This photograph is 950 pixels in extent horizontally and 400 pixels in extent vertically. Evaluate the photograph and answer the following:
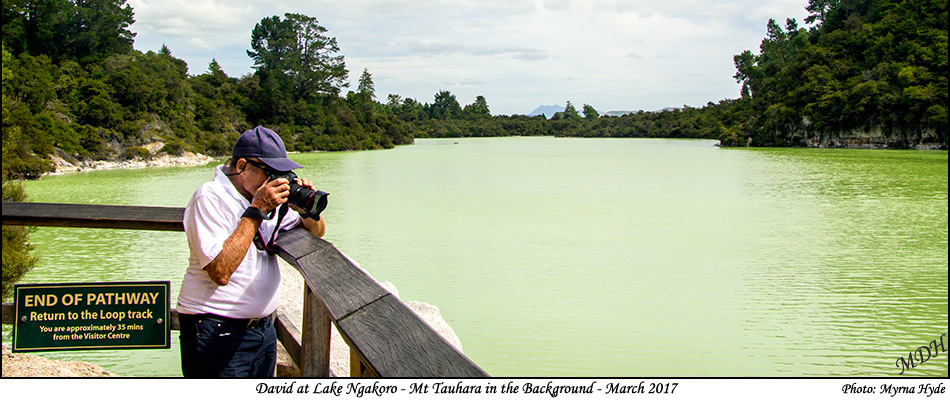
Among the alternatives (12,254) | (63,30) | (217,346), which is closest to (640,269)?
(12,254)

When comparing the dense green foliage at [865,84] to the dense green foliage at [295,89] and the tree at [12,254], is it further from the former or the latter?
the tree at [12,254]

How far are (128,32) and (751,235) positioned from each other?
3800cm

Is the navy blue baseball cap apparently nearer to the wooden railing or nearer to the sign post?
the wooden railing

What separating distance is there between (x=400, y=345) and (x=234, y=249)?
2.00ft

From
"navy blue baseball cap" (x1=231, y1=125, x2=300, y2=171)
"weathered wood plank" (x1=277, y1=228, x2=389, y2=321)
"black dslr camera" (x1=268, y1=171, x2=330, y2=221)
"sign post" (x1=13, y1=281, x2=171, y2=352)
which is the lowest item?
"sign post" (x1=13, y1=281, x2=171, y2=352)

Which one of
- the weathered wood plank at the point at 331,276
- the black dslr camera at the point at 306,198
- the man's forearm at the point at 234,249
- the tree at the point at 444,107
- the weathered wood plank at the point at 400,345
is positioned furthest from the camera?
the tree at the point at 444,107

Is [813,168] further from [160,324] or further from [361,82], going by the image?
[361,82]

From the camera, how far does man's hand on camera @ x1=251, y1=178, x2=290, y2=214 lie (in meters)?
1.68

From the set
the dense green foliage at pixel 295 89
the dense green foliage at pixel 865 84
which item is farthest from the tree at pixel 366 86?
the dense green foliage at pixel 865 84

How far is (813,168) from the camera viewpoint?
26109mm

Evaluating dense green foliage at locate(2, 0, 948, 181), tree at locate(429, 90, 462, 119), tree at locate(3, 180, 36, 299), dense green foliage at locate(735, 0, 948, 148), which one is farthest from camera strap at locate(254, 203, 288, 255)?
tree at locate(429, 90, 462, 119)

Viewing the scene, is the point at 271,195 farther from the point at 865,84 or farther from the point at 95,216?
the point at 865,84

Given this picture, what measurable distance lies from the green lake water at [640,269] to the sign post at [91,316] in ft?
7.09

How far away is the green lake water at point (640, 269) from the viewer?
17.3 ft
